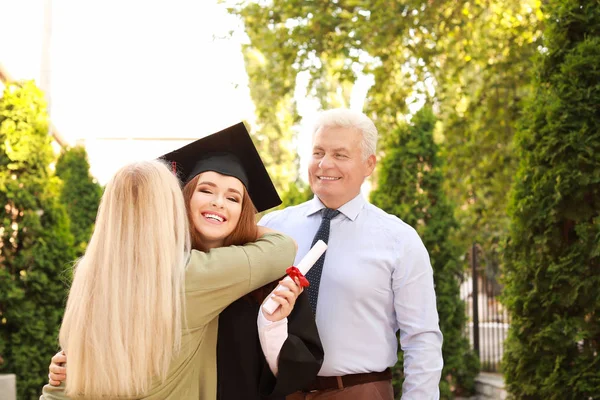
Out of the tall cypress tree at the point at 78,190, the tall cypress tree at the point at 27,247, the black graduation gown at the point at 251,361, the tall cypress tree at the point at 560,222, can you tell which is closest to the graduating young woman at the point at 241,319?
the black graduation gown at the point at 251,361

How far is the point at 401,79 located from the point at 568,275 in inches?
223

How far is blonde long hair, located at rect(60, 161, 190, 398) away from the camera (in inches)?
87.3

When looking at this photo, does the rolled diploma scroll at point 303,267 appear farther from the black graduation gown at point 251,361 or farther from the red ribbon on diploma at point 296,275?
the black graduation gown at point 251,361

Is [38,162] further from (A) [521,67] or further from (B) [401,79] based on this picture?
(A) [521,67]

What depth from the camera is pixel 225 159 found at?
9.25ft

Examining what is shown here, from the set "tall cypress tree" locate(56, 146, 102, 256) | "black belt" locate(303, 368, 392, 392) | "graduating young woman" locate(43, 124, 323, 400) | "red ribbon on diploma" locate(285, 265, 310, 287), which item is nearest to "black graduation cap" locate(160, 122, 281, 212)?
"graduating young woman" locate(43, 124, 323, 400)

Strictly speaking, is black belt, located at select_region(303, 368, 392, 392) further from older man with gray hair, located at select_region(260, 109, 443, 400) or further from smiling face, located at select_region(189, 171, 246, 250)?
smiling face, located at select_region(189, 171, 246, 250)

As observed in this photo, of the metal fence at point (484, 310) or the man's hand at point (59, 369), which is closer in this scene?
the man's hand at point (59, 369)

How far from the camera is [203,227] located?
260 cm

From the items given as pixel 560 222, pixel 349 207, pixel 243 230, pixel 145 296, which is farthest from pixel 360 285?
pixel 560 222

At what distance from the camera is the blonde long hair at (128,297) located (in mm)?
2217

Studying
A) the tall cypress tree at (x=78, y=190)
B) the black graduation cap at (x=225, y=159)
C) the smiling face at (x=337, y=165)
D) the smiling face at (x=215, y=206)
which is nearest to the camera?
the smiling face at (x=215, y=206)

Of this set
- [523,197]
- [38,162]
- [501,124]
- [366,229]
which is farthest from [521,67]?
[366,229]

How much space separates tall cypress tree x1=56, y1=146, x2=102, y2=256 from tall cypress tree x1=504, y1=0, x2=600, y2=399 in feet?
29.0
